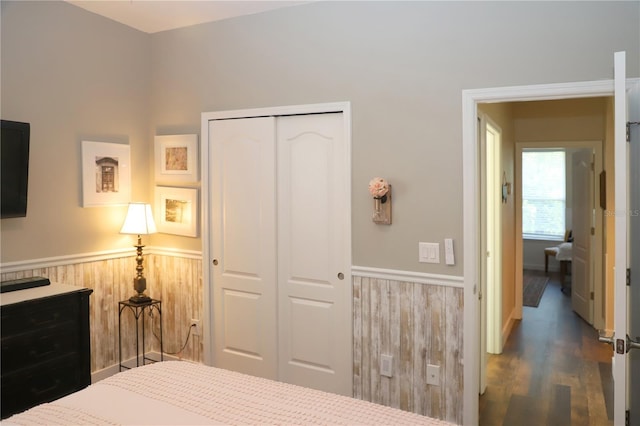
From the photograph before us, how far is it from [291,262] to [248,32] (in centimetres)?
171

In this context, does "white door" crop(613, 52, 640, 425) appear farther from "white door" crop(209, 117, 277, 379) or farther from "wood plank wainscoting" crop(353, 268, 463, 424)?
"white door" crop(209, 117, 277, 379)

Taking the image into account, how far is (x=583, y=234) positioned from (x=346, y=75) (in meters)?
4.04

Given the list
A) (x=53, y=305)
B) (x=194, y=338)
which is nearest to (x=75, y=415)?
(x=53, y=305)

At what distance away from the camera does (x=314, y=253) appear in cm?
346

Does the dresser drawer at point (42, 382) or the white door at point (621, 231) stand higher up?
the white door at point (621, 231)

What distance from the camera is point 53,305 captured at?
2.97 metres

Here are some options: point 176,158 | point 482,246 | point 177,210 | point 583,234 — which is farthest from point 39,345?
point 583,234

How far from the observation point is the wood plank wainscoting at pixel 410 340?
3.00m

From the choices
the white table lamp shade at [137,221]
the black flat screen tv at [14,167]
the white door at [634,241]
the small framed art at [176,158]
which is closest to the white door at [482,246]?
the white door at [634,241]

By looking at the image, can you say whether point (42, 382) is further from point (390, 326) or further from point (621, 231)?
point (621, 231)

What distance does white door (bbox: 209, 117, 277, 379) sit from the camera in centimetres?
362

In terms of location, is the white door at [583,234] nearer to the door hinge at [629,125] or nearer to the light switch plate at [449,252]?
the light switch plate at [449,252]

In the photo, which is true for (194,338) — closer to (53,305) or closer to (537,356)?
(53,305)

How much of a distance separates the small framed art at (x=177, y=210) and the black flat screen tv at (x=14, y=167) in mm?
1085
